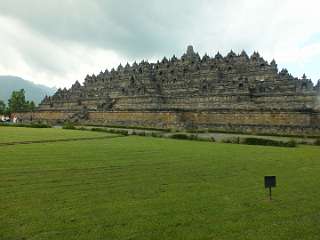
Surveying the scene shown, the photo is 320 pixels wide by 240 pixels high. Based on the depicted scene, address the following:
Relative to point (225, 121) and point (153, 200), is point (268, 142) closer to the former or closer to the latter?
point (225, 121)

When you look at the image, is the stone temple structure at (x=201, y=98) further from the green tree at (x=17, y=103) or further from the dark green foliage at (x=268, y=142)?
the green tree at (x=17, y=103)

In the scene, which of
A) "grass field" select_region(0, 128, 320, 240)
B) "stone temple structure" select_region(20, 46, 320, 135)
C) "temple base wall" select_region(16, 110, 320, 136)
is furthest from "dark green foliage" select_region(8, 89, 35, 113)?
"grass field" select_region(0, 128, 320, 240)

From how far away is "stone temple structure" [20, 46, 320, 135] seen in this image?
3228 centimetres

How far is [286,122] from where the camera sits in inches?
1219

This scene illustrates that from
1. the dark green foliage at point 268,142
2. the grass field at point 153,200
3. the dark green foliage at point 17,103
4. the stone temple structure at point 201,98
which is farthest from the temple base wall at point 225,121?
the dark green foliage at point 17,103

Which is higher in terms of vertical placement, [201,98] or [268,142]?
[201,98]

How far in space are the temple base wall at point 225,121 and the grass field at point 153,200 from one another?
1761 cm

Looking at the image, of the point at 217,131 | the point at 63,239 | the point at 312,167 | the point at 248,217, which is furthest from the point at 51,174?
the point at 217,131

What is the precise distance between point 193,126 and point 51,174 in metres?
25.9

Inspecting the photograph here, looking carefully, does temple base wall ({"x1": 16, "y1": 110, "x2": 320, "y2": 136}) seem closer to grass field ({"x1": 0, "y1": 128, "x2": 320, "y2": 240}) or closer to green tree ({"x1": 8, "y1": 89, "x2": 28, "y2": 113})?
grass field ({"x1": 0, "y1": 128, "x2": 320, "y2": 240})

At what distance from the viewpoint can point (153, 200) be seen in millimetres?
7289

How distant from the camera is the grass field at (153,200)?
562cm

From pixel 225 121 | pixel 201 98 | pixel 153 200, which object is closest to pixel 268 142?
pixel 225 121

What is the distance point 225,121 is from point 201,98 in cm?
934
